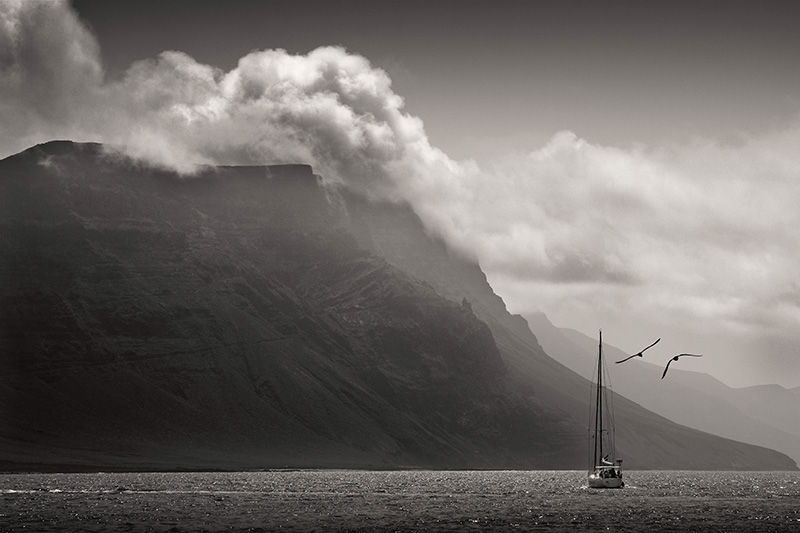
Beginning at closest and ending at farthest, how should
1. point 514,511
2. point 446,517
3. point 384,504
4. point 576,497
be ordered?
point 446,517, point 514,511, point 384,504, point 576,497

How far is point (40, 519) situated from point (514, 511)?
6199cm

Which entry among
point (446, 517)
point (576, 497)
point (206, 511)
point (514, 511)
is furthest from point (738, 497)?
point (206, 511)

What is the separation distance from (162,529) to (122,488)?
89.9 metres

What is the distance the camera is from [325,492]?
601ft

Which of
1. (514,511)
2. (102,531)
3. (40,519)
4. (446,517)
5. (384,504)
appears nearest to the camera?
(102,531)

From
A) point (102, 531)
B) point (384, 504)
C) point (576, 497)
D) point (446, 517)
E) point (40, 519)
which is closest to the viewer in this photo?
point (102, 531)

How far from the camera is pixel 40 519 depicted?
360 ft

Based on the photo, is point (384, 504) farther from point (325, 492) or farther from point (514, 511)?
point (325, 492)

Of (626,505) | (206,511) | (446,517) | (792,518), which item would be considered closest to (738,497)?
(626,505)

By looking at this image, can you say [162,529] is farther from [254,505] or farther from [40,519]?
[254,505]

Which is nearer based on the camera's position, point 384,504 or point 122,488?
point 384,504

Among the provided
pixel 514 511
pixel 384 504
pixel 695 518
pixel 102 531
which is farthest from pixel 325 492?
pixel 102 531

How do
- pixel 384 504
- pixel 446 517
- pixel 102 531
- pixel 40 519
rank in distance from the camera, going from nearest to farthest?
pixel 102 531 < pixel 40 519 < pixel 446 517 < pixel 384 504

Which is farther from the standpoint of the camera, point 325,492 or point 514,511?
point 325,492
